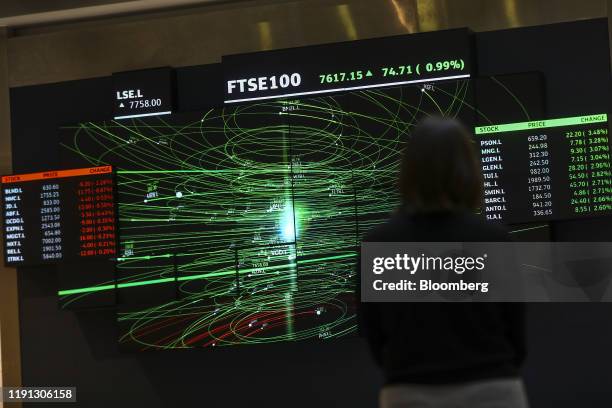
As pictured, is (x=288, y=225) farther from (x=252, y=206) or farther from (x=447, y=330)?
(x=447, y=330)

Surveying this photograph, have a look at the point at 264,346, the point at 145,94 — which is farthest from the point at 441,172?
the point at 145,94

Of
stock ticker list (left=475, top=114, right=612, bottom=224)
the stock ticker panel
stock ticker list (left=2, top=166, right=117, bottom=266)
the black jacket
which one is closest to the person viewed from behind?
the black jacket

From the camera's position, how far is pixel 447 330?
183 centimetres

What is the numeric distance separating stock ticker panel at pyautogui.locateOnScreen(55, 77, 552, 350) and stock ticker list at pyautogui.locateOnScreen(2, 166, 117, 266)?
89mm

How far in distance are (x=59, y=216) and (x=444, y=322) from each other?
3687 millimetres

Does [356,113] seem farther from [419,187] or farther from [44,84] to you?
[419,187]

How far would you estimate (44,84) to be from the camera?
545 centimetres

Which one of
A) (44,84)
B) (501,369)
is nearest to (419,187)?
(501,369)

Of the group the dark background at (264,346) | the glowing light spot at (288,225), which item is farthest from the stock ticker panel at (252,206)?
the dark background at (264,346)

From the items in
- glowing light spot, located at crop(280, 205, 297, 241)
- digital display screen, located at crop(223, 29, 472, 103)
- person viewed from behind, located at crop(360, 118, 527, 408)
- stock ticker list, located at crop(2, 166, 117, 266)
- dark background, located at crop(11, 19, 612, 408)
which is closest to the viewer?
person viewed from behind, located at crop(360, 118, 527, 408)

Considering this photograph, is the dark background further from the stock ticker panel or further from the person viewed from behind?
the person viewed from behind

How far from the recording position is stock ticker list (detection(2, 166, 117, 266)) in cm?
504

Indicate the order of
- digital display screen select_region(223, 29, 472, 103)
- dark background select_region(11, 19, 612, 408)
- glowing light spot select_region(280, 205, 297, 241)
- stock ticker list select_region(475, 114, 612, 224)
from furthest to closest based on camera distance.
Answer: glowing light spot select_region(280, 205, 297, 241) → digital display screen select_region(223, 29, 472, 103) → dark background select_region(11, 19, 612, 408) → stock ticker list select_region(475, 114, 612, 224)

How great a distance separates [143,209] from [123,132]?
1.48 feet
